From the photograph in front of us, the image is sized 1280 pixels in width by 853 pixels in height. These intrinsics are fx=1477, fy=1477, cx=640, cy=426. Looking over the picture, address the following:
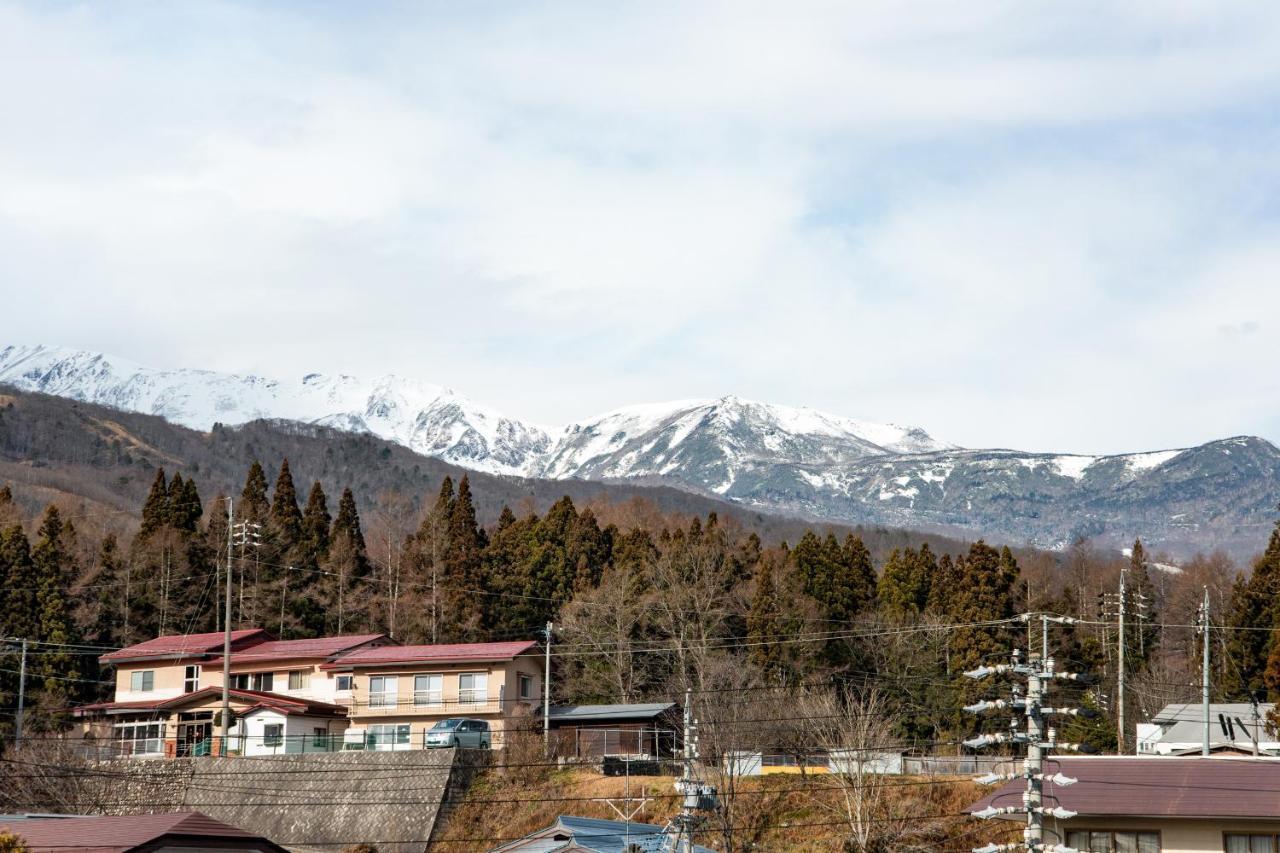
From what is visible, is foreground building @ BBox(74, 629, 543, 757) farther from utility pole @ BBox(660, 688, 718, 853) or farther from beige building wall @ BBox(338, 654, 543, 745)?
utility pole @ BBox(660, 688, 718, 853)

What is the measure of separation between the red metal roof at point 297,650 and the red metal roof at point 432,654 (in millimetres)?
930

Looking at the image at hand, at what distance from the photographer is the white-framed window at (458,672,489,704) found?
6431 cm

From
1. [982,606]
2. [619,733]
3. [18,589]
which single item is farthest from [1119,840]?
[18,589]

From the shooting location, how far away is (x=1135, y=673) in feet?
260

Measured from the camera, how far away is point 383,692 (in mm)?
65750

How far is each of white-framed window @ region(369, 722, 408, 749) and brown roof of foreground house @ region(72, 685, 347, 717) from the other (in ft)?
9.61

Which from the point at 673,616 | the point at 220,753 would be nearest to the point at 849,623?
the point at 673,616

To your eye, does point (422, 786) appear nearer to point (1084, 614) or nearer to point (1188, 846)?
point (1188, 846)

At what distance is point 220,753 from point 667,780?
1900 centimetres

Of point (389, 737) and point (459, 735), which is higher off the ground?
point (459, 735)

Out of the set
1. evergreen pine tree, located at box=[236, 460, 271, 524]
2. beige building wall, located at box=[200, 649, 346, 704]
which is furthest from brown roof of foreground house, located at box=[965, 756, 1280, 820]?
evergreen pine tree, located at box=[236, 460, 271, 524]

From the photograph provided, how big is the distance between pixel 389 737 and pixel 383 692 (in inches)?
149

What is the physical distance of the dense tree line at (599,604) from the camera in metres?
67.1

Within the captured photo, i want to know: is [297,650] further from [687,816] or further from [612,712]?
[687,816]
